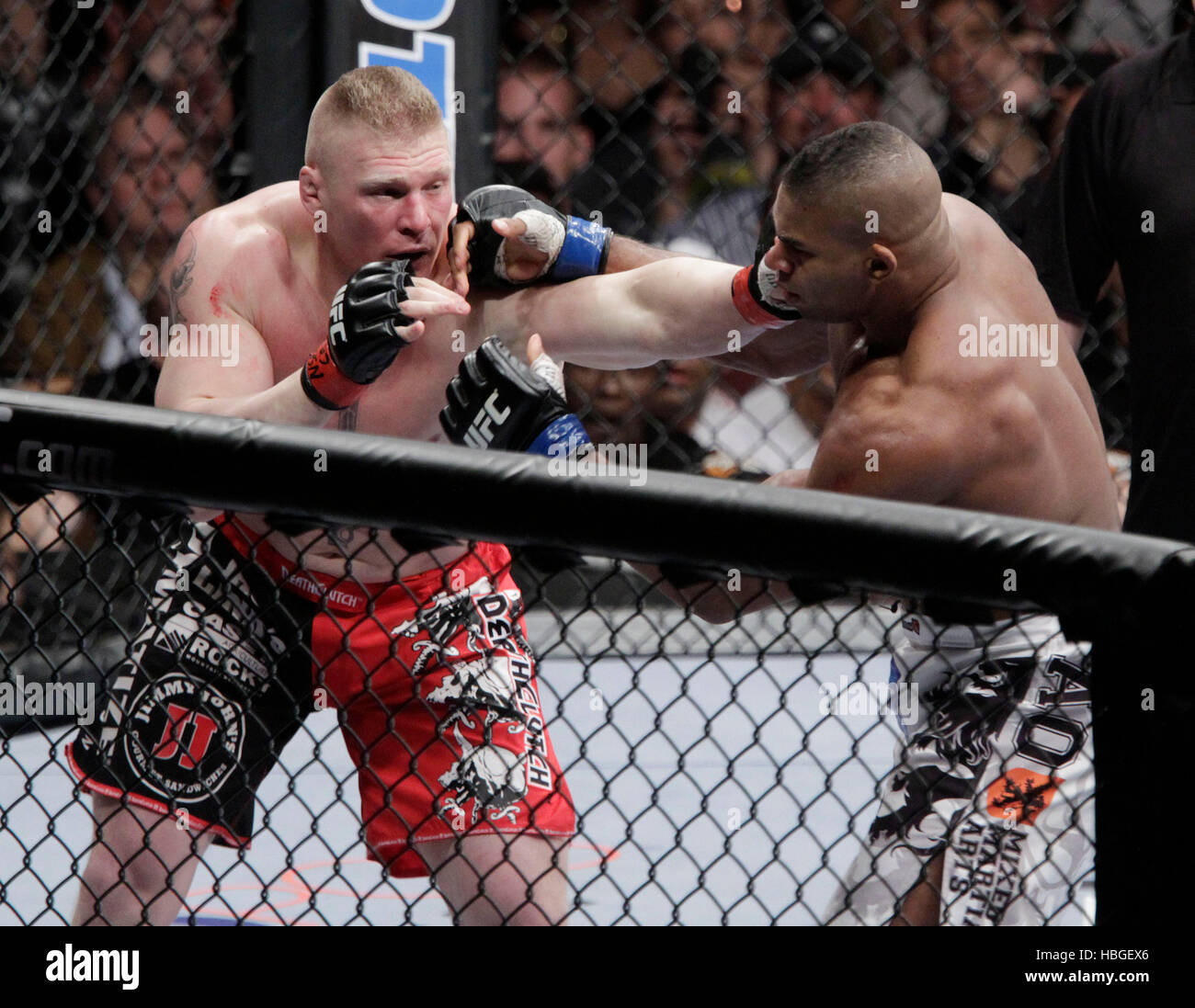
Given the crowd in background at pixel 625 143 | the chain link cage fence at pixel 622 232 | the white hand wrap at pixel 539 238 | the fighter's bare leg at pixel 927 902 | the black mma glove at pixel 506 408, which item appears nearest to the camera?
the black mma glove at pixel 506 408

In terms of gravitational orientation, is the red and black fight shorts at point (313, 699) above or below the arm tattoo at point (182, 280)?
below

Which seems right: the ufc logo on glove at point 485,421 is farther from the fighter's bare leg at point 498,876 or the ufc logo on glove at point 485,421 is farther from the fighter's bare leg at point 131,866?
the fighter's bare leg at point 131,866

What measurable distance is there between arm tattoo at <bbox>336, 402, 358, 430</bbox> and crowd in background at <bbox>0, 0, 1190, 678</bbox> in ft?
5.57

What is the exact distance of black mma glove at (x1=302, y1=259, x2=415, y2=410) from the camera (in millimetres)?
1547

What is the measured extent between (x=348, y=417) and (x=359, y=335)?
0.33m

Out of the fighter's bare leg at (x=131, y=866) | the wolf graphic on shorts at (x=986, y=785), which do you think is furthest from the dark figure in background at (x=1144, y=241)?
the fighter's bare leg at (x=131, y=866)

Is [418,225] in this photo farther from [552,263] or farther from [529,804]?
[529,804]

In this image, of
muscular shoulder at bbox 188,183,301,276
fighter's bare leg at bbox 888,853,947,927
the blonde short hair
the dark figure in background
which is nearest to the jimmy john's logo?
muscular shoulder at bbox 188,183,301,276

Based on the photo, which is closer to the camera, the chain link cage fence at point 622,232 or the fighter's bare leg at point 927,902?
the fighter's bare leg at point 927,902

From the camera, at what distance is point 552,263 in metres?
1.82

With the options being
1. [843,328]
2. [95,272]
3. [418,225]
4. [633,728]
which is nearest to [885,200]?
[843,328]

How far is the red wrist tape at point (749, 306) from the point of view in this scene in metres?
1.72

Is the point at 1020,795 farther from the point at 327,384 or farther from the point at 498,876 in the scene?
the point at 327,384

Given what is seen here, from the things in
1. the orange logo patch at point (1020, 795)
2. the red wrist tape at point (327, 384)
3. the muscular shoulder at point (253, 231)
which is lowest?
the orange logo patch at point (1020, 795)
